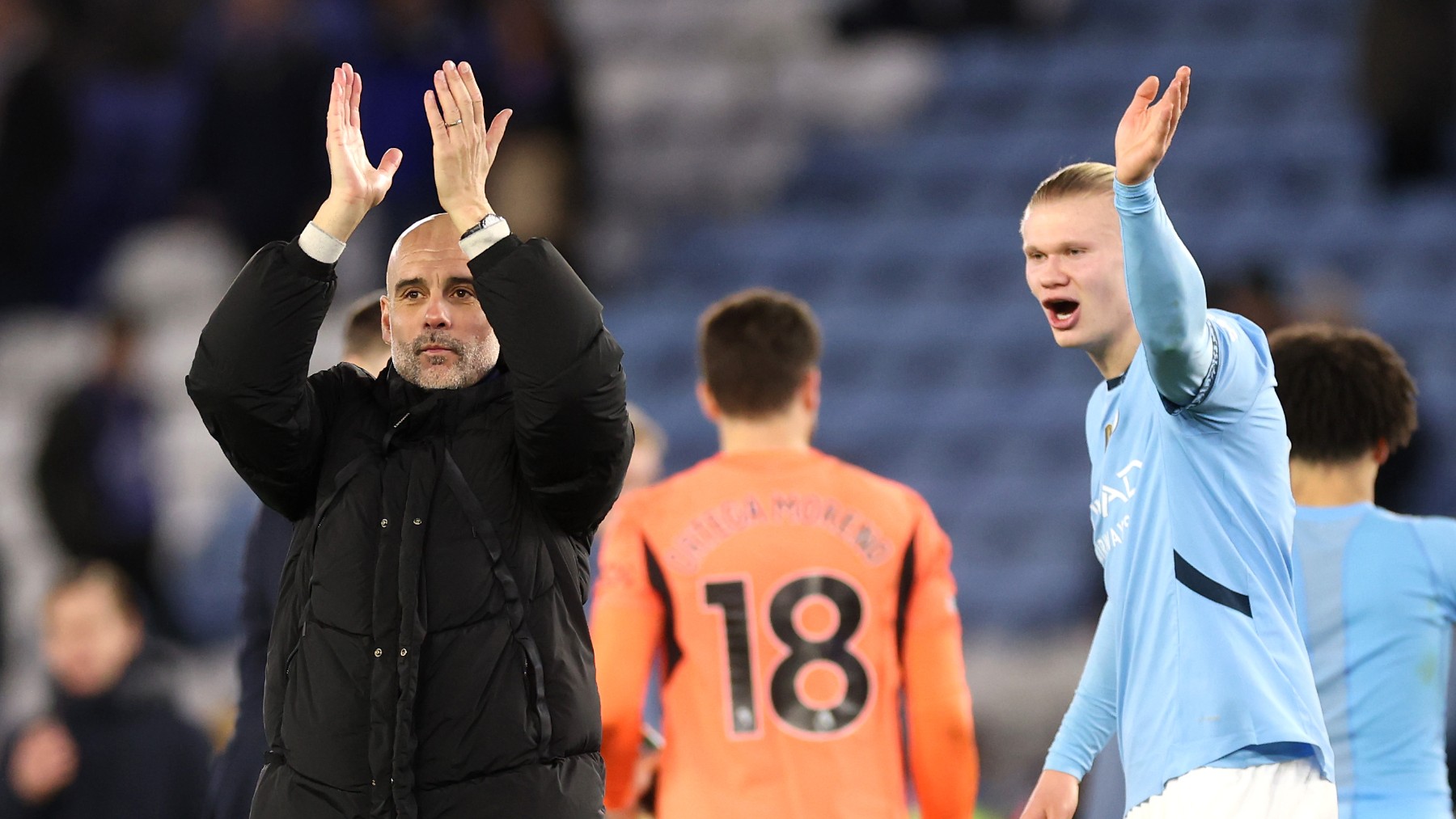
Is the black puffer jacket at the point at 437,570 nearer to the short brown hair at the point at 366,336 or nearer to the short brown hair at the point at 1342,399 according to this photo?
the short brown hair at the point at 366,336

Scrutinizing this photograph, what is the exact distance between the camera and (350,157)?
11.5 feet

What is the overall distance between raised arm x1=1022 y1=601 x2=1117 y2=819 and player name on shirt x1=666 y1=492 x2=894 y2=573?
2.27ft

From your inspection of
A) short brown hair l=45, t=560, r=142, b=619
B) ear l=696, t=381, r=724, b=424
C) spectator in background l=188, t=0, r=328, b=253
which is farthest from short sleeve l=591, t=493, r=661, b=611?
spectator in background l=188, t=0, r=328, b=253

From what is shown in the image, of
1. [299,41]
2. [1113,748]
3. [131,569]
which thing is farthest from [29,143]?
[1113,748]

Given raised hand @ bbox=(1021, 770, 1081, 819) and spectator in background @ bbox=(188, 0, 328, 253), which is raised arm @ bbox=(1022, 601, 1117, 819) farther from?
spectator in background @ bbox=(188, 0, 328, 253)

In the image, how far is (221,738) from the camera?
24.4 ft

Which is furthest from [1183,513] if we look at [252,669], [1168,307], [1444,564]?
[252,669]

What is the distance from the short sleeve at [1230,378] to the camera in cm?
336

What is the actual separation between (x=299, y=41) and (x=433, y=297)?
8.74 meters

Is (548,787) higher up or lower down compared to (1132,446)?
lower down

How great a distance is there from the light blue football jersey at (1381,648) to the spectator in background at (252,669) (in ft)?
7.18

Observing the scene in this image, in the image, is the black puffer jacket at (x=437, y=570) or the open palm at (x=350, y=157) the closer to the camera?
the black puffer jacket at (x=437, y=570)

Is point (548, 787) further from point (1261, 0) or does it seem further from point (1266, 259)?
point (1261, 0)

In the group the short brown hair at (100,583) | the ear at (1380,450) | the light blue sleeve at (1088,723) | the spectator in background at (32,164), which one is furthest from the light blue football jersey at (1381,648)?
the spectator in background at (32,164)
